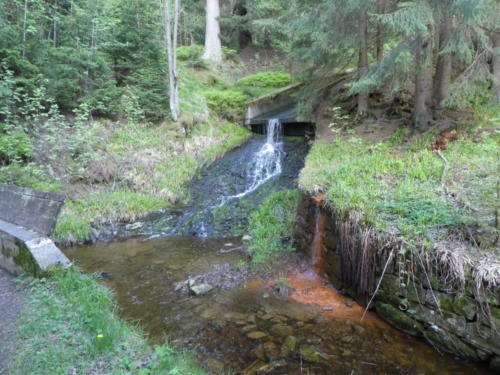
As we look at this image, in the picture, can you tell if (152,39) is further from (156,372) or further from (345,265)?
(156,372)

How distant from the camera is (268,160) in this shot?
478 inches

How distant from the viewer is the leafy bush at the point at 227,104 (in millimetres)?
15438

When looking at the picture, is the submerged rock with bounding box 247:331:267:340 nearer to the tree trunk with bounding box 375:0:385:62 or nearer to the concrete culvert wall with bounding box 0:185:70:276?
the concrete culvert wall with bounding box 0:185:70:276

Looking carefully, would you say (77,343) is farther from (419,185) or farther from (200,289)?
(419,185)

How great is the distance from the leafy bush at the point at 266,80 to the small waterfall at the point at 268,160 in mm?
5363

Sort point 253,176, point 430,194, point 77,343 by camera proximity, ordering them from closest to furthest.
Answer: point 77,343, point 430,194, point 253,176

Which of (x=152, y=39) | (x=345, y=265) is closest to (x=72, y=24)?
(x=152, y=39)

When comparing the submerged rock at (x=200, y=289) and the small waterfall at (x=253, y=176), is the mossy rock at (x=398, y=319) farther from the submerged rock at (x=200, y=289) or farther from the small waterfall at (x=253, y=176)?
the small waterfall at (x=253, y=176)

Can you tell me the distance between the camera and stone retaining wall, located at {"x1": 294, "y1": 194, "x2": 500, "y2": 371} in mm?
3576

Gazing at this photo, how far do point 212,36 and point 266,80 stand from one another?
16.1 ft

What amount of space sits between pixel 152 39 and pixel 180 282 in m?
10.7

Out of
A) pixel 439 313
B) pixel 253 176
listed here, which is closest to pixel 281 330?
pixel 439 313

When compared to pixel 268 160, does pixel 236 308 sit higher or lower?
lower

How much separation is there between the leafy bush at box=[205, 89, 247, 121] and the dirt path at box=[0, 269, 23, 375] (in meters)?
11.8
